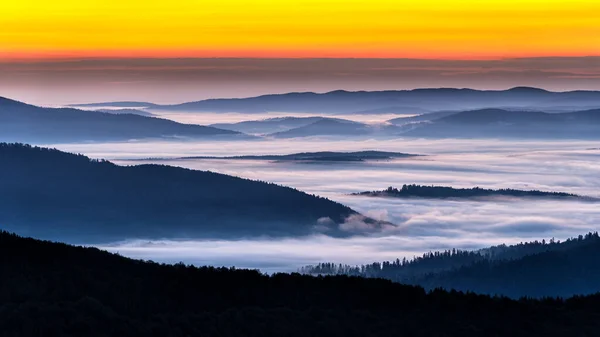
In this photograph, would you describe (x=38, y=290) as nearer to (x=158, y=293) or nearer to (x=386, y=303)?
(x=158, y=293)

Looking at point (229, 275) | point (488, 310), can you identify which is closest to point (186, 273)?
point (229, 275)

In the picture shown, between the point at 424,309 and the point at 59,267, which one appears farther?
the point at 424,309

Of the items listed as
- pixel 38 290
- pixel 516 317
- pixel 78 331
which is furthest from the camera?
pixel 516 317

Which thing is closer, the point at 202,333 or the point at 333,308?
the point at 202,333

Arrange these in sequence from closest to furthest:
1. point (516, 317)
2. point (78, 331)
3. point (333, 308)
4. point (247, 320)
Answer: point (78, 331) → point (247, 320) → point (333, 308) → point (516, 317)

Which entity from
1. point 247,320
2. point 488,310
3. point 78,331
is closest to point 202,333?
point 247,320

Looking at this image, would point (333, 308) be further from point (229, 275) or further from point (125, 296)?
point (125, 296)
